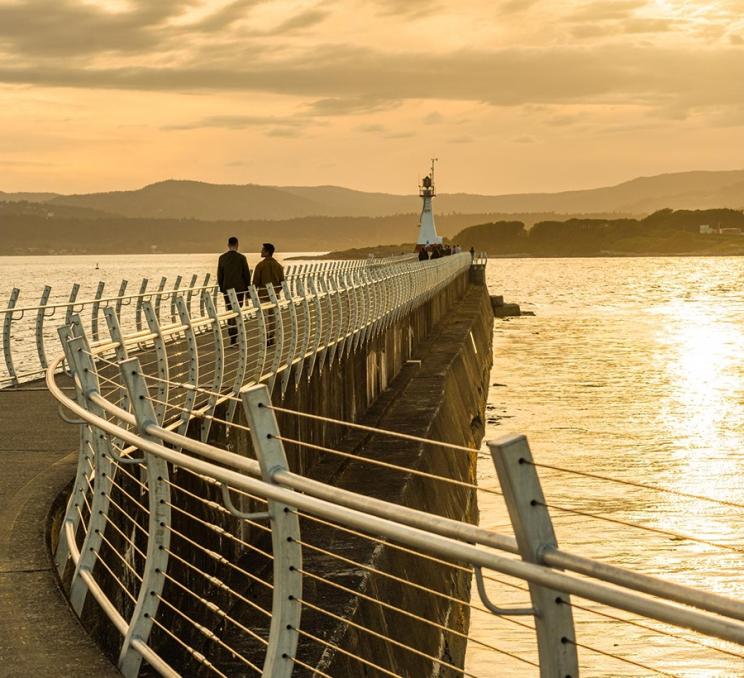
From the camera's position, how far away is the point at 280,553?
13.0 feet

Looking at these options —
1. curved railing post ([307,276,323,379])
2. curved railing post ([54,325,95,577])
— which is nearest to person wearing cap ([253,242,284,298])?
curved railing post ([307,276,323,379])

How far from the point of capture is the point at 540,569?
8.66ft

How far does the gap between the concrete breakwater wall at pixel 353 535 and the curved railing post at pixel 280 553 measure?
34 cm

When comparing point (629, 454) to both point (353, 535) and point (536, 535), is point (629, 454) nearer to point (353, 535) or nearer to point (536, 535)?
point (353, 535)

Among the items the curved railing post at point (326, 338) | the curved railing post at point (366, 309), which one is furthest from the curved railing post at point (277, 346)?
the curved railing post at point (366, 309)

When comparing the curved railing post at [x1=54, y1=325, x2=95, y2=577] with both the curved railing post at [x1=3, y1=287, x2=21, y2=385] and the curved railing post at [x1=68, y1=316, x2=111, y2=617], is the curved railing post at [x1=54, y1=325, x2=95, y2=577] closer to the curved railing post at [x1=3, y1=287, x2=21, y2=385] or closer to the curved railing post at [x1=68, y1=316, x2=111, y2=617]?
the curved railing post at [x1=68, y1=316, x2=111, y2=617]

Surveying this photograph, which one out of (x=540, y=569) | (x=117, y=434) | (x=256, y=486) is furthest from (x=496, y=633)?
(x=540, y=569)

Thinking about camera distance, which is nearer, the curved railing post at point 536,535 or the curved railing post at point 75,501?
the curved railing post at point 536,535

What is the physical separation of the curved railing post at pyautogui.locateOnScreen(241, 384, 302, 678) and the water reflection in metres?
1.27

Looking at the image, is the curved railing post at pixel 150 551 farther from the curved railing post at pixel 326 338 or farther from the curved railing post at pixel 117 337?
the curved railing post at pixel 326 338

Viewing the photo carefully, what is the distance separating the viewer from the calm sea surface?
15000 millimetres

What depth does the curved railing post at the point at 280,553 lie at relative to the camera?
150 inches

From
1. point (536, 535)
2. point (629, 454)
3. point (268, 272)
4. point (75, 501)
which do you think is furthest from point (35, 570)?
point (629, 454)

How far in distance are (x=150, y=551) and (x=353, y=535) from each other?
5074mm
